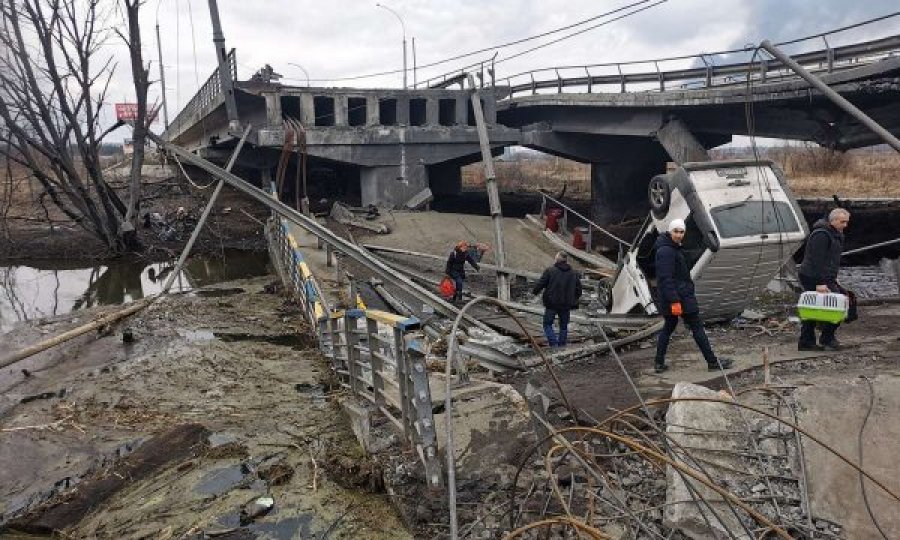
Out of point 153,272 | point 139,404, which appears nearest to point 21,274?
point 153,272

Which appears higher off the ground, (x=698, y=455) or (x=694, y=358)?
(x=698, y=455)

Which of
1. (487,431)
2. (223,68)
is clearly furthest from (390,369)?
(223,68)

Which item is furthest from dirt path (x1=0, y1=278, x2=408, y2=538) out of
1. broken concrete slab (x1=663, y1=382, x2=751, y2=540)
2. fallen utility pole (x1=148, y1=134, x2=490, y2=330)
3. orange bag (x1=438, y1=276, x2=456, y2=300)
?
orange bag (x1=438, y1=276, x2=456, y2=300)

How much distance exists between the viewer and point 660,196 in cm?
970

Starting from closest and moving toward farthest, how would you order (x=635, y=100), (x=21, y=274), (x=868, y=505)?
(x=868, y=505), (x=21, y=274), (x=635, y=100)

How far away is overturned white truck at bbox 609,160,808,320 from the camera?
8812 millimetres

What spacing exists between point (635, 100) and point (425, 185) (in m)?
8.63

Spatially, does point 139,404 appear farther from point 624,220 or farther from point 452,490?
point 624,220

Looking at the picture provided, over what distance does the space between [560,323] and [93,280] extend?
16.6 m

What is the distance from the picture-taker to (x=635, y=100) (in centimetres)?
2225

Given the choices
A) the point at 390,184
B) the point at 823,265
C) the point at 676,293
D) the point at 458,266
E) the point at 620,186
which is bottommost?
the point at 458,266

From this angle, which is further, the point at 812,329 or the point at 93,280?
the point at 93,280

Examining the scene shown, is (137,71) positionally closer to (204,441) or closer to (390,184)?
(390,184)

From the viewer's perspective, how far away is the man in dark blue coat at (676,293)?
706 cm
